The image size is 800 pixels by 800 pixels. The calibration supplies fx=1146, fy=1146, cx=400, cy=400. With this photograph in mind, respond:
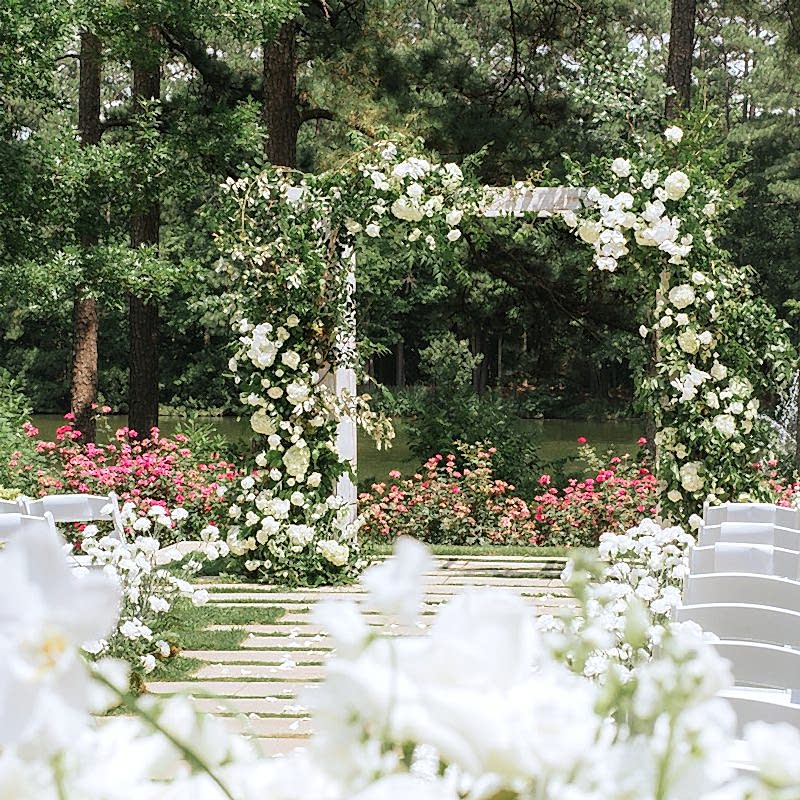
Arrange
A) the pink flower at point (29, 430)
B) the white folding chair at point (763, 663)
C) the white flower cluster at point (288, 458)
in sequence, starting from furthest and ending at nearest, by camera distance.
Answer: the pink flower at point (29, 430)
the white flower cluster at point (288, 458)
the white folding chair at point (763, 663)

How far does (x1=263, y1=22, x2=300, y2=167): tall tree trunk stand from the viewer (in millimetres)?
10695

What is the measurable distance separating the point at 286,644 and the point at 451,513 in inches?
128

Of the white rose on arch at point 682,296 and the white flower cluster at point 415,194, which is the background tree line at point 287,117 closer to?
the white flower cluster at point 415,194

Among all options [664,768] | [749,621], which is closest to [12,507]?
[749,621]

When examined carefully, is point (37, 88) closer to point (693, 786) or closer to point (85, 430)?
point (85, 430)

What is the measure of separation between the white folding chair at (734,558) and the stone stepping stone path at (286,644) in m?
0.89

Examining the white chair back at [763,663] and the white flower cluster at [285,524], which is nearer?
the white chair back at [763,663]

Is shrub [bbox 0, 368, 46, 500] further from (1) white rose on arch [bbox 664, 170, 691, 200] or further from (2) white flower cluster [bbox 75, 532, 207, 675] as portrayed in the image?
(1) white rose on arch [bbox 664, 170, 691, 200]

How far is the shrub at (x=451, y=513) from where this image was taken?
805 centimetres

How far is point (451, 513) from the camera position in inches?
320

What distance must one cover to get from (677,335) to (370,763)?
5.56m

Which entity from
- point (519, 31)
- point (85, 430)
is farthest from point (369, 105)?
point (85, 430)

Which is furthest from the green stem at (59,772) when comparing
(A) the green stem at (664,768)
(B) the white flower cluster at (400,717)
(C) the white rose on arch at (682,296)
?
(C) the white rose on arch at (682,296)

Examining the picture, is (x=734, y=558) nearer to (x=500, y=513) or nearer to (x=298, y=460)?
(x=298, y=460)
